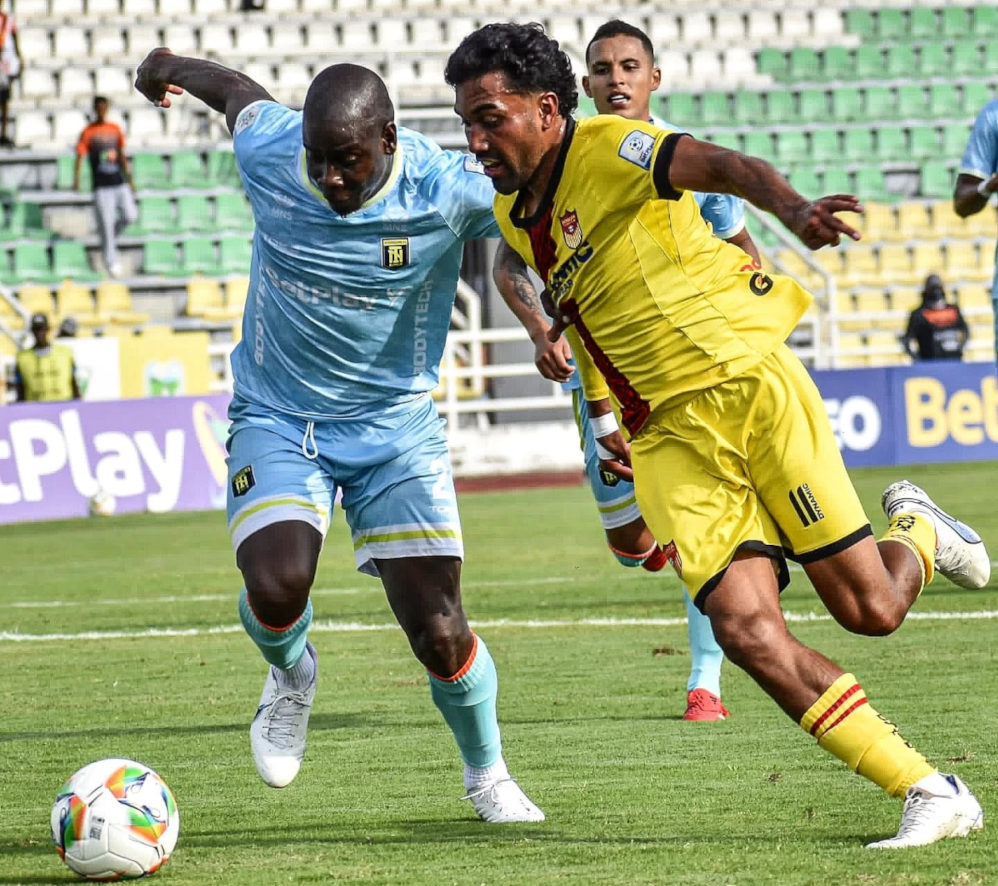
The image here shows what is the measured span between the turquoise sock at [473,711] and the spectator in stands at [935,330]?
18282 millimetres

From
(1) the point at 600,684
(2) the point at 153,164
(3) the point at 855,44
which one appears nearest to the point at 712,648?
(1) the point at 600,684

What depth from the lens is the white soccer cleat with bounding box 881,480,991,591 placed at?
5475 millimetres

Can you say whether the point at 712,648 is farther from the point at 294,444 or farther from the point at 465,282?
the point at 465,282

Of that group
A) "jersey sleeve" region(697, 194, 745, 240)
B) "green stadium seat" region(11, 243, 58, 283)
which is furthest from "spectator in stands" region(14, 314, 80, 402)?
"jersey sleeve" region(697, 194, 745, 240)

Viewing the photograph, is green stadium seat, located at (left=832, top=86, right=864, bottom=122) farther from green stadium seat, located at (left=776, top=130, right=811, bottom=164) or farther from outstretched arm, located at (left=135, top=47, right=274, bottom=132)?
outstretched arm, located at (left=135, top=47, right=274, bottom=132)

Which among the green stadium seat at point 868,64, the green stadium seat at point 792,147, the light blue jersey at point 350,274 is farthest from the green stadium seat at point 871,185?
the light blue jersey at point 350,274

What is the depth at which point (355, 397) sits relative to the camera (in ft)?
18.0

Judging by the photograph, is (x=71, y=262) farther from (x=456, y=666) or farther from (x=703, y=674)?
(x=456, y=666)

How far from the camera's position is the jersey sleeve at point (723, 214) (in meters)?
6.69

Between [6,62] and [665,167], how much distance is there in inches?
888

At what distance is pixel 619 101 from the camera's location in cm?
711

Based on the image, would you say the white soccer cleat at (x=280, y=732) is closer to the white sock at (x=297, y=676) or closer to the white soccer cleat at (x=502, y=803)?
the white sock at (x=297, y=676)

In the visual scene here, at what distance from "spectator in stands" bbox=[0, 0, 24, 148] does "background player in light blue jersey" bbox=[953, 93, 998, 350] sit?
722 inches

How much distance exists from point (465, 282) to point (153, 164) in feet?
16.5
